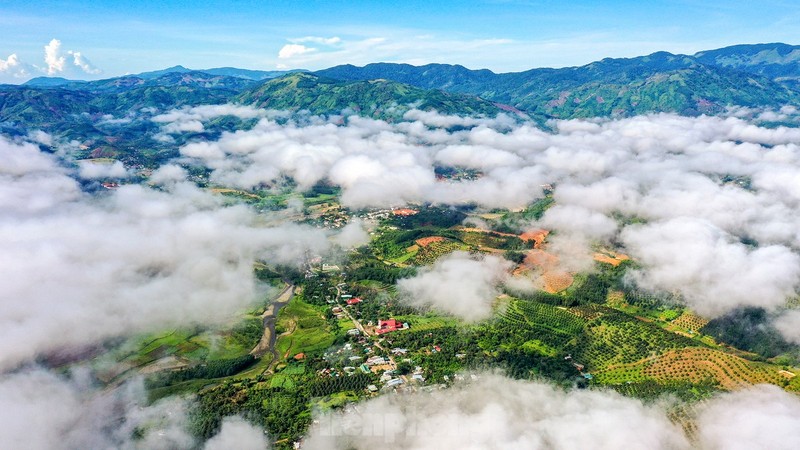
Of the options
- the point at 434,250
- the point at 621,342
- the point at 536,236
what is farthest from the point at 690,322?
the point at 434,250

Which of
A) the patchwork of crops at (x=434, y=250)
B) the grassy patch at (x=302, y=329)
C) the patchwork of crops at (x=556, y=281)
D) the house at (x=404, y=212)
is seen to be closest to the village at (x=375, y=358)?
the grassy patch at (x=302, y=329)

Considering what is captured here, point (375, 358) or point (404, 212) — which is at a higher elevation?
point (404, 212)

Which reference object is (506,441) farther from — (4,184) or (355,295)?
(4,184)

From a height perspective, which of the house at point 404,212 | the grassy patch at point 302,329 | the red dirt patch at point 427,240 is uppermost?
the red dirt patch at point 427,240

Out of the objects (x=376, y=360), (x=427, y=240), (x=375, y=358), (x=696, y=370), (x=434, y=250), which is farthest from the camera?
(x=427, y=240)

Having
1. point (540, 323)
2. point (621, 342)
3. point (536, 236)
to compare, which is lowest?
point (540, 323)

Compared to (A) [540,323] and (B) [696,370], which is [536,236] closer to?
(A) [540,323]

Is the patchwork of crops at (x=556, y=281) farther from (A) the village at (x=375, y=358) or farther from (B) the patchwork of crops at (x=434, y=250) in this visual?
(A) the village at (x=375, y=358)

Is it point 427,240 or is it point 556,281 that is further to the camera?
point 427,240

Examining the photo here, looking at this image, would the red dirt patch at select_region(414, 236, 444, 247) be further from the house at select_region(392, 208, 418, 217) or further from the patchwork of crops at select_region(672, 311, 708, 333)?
the patchwork of crops at select_region(672, 311, 708, 333)
